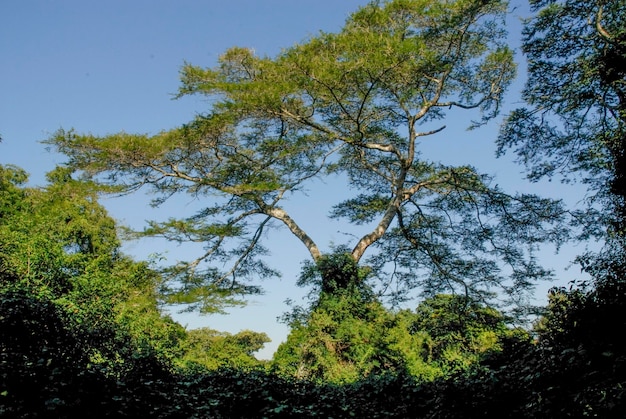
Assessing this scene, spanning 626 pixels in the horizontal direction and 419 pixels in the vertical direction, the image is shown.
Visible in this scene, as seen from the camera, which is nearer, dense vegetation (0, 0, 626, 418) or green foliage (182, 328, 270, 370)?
dense vegetation (0, 0, 626, 418)

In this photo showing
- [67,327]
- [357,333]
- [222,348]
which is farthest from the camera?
[222,348]

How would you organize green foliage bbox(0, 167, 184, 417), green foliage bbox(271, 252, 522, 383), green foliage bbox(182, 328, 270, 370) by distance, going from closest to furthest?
green foliage bbox(0, 167, 184, 417) < green foliage bbox(271, 252, 522, 383) < green foliage bbox(182, 328, 270, 370)

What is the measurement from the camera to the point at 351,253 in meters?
13.1

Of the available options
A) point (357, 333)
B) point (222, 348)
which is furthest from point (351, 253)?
point (222, 348)

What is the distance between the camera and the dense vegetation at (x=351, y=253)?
17.5 feet

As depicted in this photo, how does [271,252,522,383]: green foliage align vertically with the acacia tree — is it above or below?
below

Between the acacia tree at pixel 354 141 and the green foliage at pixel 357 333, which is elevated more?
the acacia tree at pixel 354 141

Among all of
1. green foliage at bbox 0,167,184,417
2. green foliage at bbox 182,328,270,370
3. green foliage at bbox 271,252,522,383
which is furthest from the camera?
green foliage at bbox 182,328,270,370

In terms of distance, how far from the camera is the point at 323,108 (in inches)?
526

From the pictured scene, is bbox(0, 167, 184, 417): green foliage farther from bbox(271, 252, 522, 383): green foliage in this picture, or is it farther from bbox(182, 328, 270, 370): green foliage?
bbox(271, 252, 522, 383): green foliage

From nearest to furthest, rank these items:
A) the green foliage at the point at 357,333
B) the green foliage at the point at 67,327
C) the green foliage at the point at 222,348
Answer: the green foliage at the point at 67,327 < the green foliage at the point at 357,333 < the green foliage at the point at 222,348

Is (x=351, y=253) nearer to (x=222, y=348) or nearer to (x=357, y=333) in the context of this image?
(x=357, y=333)

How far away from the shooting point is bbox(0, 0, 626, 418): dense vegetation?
5344 mm

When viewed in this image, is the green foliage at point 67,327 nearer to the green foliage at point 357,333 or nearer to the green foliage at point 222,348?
the green foliage at point 222,348
